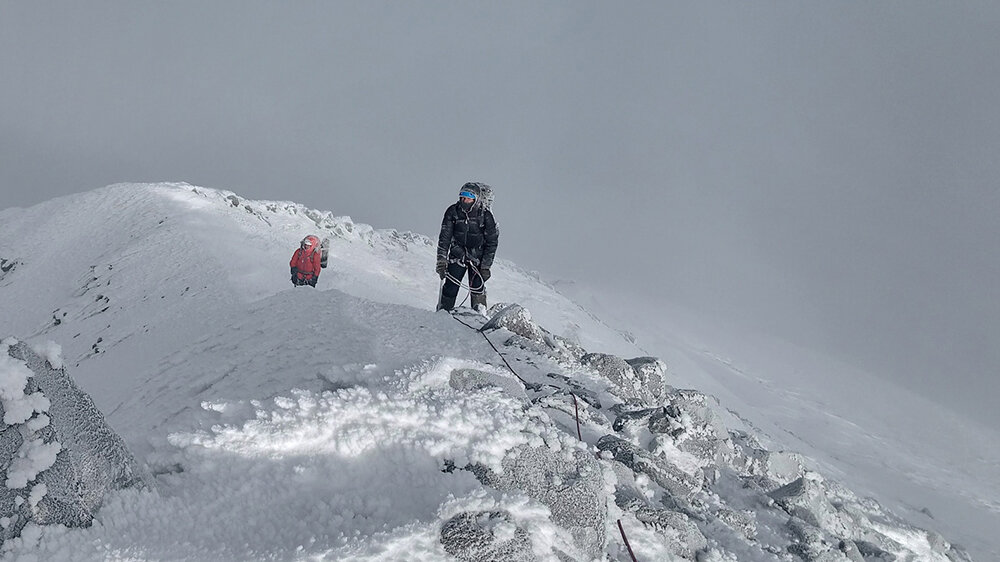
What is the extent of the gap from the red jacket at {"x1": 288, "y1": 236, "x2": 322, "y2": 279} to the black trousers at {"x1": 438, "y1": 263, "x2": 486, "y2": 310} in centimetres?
399

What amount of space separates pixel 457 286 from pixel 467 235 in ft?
3.79

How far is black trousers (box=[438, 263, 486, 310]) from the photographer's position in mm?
11625

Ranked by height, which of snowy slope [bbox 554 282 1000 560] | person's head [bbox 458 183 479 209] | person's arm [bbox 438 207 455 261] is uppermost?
person's head [bbox 458 183 479 209]

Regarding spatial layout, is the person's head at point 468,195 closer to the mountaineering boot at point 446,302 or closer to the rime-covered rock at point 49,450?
the mountaineering boot at point 446,302

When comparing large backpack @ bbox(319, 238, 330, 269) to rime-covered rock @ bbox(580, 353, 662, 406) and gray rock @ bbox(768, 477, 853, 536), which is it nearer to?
rime-covered rock @ bbox(580, 353, 662, 406)

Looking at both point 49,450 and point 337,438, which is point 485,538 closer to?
point 337,438

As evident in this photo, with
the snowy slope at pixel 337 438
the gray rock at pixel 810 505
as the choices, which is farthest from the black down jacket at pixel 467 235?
the gray rock at pixel 810 505

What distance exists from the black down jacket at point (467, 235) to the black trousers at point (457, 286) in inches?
6.7

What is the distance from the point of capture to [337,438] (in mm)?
4992

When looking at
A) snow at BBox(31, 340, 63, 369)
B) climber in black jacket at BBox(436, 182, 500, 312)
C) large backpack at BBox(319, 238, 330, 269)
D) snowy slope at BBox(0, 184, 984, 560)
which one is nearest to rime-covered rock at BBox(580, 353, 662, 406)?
snowy slope at BBox(0, 184, 984, 560)

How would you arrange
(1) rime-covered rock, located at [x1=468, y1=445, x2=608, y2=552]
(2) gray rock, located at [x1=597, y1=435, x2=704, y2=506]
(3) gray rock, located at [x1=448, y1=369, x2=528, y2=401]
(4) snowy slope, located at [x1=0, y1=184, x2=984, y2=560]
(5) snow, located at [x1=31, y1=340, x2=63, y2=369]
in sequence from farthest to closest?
1. (2) gray rock, located at [x1=597, y1=435, x2=704, y2=506]
2. (3) gray rock, located at [x1=448, y1=369, x2=528, y2=401]
3. (1) rime-covered rock, located at [x1=468, y1=445, x2=608, y2=552]
4. (5) snow, located at [x1=31, y1=340, x2=63, y2=369]
5. (4) snowy slope, located at [x1=0, y1=184, x2=984, y2=560]

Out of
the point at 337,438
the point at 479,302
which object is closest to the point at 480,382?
the point at 337,438

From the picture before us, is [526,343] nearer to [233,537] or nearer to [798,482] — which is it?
[798,482]

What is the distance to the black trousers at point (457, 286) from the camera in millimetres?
11625
